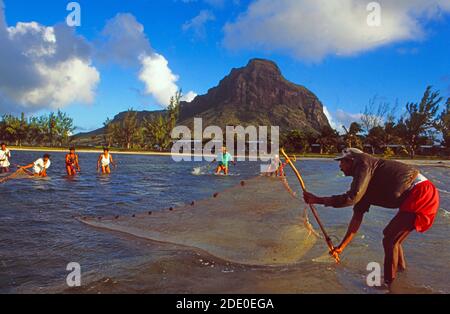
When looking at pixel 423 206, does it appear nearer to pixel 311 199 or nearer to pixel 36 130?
pixel 311 199

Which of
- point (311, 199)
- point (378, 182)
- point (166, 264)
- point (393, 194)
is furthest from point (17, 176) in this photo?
point (393, 194)

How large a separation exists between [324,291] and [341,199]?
4.13 ft

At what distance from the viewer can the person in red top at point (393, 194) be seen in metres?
4.51

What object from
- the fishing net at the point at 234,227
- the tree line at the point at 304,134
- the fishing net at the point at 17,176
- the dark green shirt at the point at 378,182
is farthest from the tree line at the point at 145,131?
the dark green shirt at the point at 378,182

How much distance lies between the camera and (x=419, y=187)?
455 centimetres

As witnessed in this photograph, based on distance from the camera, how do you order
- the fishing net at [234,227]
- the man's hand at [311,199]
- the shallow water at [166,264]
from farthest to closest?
the fishing net at [234,227] < the man's hand at [311,199] < the shallow water at [166,264]

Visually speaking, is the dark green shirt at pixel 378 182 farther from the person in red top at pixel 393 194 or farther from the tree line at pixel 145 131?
the tree line at pixel 145 131

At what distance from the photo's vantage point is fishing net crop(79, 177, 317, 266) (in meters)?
6.52

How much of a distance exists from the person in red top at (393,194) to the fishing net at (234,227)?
71.4 inches

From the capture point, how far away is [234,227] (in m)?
8.33

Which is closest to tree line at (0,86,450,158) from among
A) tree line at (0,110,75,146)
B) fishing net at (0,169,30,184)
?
tree line at (0,110,75,146)

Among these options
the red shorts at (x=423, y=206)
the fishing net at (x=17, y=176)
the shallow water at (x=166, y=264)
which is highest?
the red shorts at (x=423, y=206)

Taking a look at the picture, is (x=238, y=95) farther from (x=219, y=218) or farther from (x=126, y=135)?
(x=219, y=218)
